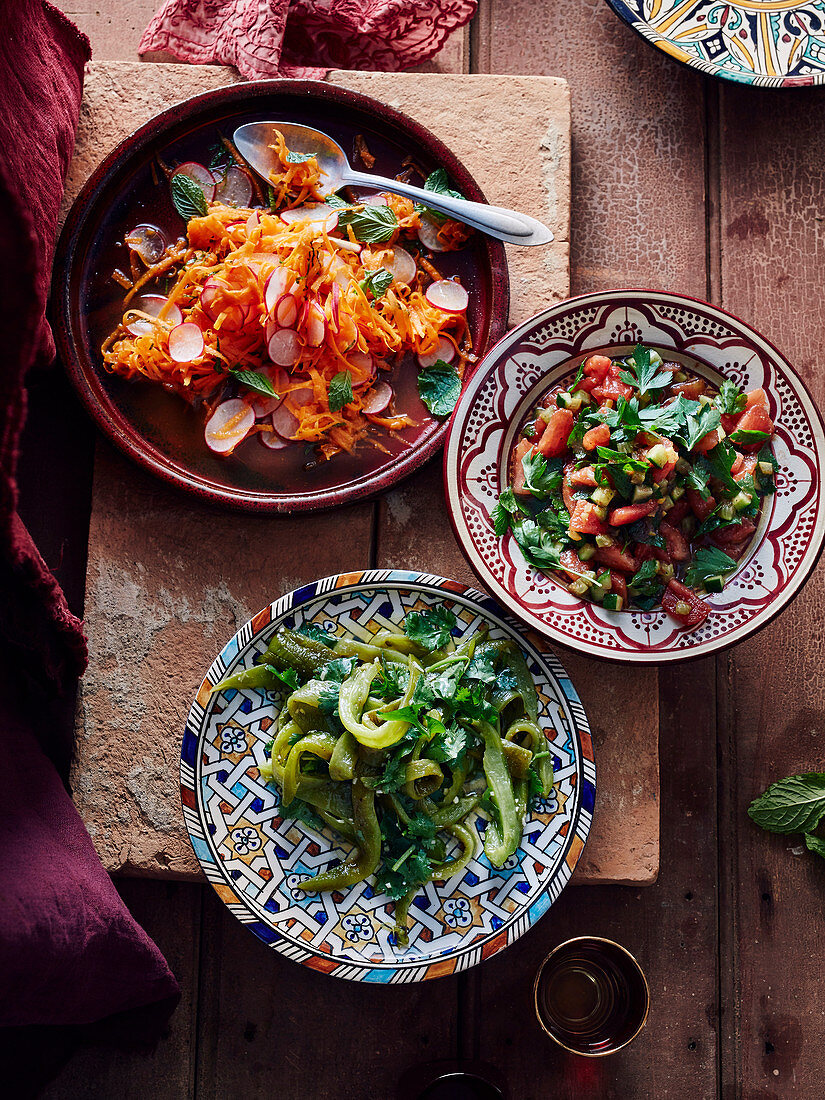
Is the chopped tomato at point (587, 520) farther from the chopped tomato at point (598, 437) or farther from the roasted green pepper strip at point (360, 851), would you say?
the roasted green pepper strip at point (360, 851)

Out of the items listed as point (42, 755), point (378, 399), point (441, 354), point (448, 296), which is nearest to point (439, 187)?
point (448, 296)

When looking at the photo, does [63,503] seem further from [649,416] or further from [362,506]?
[649,416]

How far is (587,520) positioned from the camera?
66.6 inches

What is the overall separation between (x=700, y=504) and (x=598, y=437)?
235 mm

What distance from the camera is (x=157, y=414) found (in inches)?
71.7

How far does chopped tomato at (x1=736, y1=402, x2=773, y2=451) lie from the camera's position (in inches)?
68.1

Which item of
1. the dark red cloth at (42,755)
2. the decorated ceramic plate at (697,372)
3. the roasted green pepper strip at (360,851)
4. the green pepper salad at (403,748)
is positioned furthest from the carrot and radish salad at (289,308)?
the roasted green pepper strip at (360,851)

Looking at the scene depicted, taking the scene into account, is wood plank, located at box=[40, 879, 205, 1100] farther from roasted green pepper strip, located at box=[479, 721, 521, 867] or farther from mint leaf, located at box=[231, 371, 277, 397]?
mint leaf, located at box=[231, 371, 277, 397]

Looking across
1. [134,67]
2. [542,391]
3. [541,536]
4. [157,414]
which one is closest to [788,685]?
[541,536]

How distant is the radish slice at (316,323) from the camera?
1730 millimetres

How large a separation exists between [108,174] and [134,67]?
11.9 inches

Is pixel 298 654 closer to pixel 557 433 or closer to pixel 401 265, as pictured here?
pixel 557 433

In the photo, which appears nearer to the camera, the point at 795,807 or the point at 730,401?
the point at 730,401

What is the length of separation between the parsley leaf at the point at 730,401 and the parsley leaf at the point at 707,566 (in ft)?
0.90
